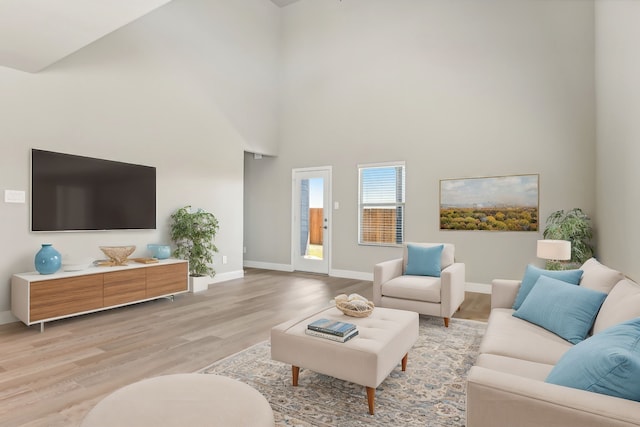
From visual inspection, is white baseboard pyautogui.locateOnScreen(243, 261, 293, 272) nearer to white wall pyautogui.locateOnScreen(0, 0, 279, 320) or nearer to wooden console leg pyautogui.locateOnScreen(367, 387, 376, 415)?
white wall pyautogui.locateOnScreen(0, 0, 279, 320)

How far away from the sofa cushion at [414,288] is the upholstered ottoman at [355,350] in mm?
1201

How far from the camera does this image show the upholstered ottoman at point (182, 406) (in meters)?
1.32

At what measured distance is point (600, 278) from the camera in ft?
7.88

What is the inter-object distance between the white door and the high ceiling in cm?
441

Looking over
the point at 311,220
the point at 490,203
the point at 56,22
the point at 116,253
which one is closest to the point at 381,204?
the point at 311,220

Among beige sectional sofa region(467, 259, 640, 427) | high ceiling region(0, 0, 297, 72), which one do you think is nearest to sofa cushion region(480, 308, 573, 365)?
beige sectional sofa region(467, 259, 640, 427)

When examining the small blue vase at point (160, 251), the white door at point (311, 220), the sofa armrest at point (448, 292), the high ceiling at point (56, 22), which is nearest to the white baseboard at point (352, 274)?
the white door at point (311, 220)

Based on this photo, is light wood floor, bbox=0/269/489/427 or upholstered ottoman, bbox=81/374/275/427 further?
light wood floor, bbox=0/269/489/427

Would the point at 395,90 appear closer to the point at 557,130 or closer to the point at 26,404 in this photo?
the point at 557,130

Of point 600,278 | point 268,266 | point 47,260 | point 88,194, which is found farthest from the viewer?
point 268,266

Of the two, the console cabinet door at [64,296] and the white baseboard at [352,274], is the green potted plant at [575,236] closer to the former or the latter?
the white baseboard at [352,274]

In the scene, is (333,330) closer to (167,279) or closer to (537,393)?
(537,393)

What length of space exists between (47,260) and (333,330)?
3.25 meters

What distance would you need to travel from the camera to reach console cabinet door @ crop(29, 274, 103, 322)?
3.57 m
